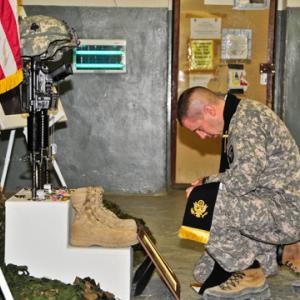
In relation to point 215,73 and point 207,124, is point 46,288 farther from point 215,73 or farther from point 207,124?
point 215,73

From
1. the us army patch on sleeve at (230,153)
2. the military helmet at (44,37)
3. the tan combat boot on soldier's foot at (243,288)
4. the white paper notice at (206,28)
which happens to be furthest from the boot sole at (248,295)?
the white paper notice at (206,28)

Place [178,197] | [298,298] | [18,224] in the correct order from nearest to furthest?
[18,224] < [298,298] < [178,197]

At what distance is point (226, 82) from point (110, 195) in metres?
1.56

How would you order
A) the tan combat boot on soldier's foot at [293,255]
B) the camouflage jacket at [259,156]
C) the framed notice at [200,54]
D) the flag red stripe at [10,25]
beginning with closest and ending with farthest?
1. the flag red stripe at [10,25]
2. the camouflage jacket at [259,156]
3. the tan combat boot on soldier's foot at [293,255]
4. the framed notice at [200,54]

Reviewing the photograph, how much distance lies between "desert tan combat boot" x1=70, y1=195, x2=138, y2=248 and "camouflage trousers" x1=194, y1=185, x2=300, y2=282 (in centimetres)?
39

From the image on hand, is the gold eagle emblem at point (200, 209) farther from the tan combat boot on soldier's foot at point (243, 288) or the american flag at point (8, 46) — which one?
the american flag at point (8, 46)

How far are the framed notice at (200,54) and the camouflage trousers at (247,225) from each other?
3.29 metres

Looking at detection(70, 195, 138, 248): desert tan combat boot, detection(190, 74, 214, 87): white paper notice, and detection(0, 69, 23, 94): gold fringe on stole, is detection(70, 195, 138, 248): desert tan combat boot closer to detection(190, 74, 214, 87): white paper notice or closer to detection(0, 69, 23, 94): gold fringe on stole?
detection(0, 69, 23, 94): gold fringe on stole

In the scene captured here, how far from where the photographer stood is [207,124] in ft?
10.2

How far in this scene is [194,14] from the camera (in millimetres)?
6250

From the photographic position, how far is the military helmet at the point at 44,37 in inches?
131

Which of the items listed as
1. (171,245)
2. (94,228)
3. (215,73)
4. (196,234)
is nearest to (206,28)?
(215,73)

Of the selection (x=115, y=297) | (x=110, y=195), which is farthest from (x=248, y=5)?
(x=115, y=297)

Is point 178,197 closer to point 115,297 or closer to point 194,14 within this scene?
point 194,14
